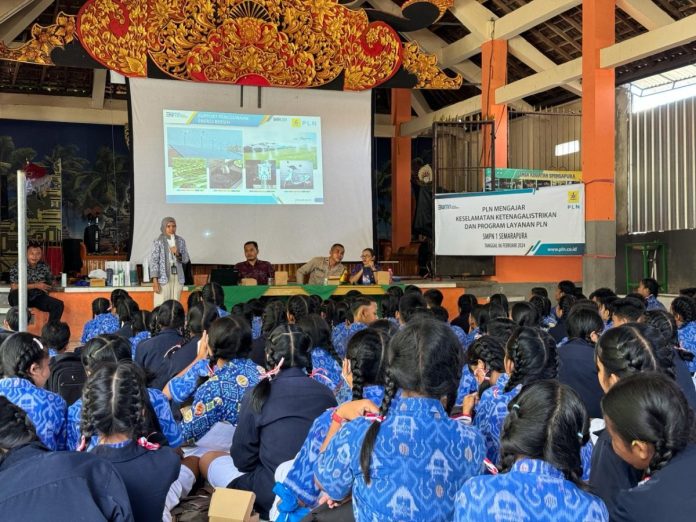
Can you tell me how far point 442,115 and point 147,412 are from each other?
9.39m

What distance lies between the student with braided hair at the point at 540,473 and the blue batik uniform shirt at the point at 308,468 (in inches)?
24.2

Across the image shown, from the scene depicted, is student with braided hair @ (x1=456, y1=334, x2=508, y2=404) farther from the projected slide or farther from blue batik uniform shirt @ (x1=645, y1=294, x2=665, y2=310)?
the projected slide

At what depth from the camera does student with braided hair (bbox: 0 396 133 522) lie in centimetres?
145

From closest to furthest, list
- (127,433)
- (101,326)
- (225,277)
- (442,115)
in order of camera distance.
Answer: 1. (127,433)
2. (101,326)
3. (225,277)
4. (442,115)

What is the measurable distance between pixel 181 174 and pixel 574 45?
574 centimetres

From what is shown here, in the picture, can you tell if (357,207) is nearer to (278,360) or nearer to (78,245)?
(78,245)

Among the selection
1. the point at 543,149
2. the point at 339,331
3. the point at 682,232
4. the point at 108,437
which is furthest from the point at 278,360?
the point at 543,149

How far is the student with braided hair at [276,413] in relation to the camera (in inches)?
94.2

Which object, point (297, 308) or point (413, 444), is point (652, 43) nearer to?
point (297, 308)

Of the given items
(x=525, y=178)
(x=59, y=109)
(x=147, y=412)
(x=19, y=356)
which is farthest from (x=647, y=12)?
(x=59, y=109)

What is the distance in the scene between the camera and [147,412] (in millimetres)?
2031

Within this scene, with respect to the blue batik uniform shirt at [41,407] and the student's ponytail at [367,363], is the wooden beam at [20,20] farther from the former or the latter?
the student's ponytail at [367,363]

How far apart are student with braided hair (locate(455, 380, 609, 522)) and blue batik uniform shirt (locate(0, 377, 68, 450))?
5.00 ft

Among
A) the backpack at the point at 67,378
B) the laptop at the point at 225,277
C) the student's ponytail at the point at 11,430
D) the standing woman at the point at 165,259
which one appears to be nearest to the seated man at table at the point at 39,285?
the standing woman at the point at 165,259
